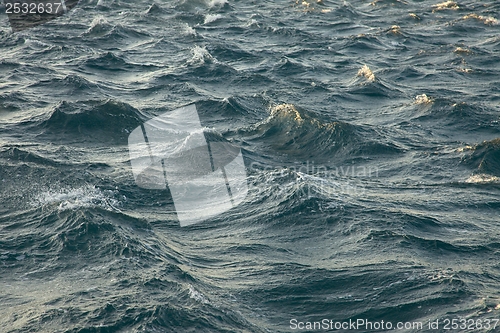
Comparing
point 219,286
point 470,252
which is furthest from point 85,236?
point 470,252

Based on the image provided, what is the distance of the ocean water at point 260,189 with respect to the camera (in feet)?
33.4

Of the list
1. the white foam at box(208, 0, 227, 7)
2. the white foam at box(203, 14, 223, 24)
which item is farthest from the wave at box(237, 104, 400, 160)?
the white foam at box(208, 0, 227, 7)

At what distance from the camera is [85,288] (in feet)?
33.9

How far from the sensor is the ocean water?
1020 cm

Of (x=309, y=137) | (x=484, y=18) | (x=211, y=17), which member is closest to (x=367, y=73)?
(x=309, y=137)

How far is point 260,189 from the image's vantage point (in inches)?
569

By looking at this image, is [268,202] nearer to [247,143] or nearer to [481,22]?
[247,143]

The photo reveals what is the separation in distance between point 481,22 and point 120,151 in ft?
81.6

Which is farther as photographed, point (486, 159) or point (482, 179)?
point (486, 159)

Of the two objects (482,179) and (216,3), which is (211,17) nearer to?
(216,3)

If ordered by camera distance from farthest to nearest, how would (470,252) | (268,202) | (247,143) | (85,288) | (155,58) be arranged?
(155,58)
(247,143)
(268,202)
(470,252)
(85,288)

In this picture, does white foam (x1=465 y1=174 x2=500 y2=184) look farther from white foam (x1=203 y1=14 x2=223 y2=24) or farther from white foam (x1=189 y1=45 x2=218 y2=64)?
white foam (x1=203 y1=14 x2=223 y2=24)

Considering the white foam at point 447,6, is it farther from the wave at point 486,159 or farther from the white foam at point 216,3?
the wave at point 486,159

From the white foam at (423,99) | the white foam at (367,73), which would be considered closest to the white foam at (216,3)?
the white foam at (367,73)
